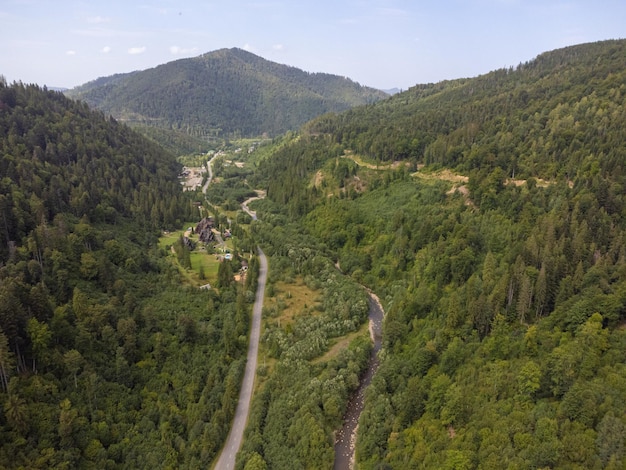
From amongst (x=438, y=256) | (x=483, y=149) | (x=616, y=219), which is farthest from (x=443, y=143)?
(x=616, y=219)

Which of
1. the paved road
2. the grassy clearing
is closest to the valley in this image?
the paved road

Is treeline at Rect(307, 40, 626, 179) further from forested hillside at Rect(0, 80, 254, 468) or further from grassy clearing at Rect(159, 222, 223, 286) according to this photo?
forested hillside at Rect(0, 80, 254, 468)

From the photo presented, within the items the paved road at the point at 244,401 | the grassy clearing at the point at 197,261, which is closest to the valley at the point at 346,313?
the paved road at the point at 244,401

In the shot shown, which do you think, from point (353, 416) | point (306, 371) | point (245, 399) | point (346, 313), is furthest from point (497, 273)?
point (245, 399)

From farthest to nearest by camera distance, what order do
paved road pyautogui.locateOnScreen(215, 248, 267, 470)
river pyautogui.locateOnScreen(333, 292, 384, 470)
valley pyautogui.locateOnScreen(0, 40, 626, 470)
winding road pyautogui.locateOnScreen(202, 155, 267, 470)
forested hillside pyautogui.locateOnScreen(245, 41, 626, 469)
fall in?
winding road pyautogui.locateOnScreen(202, 155, 267, 470) < paved road pyautogui.locateOnScreen(215, 248, 267, 470) < river pyautogui.locateOnScreen(333, 292, 384, 470) < valley pyautogui.locateOnScreen(0, 40, 626, 470) < forested hillside pyautogui.locateOnScreen(245, 41, 626, 469)

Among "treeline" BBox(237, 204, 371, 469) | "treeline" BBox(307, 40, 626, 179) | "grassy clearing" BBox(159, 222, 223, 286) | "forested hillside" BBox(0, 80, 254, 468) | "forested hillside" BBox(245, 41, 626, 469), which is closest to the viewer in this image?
"forested hillside" BBox(245, 41, 626, 469)

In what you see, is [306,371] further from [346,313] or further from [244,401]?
[346,313]
